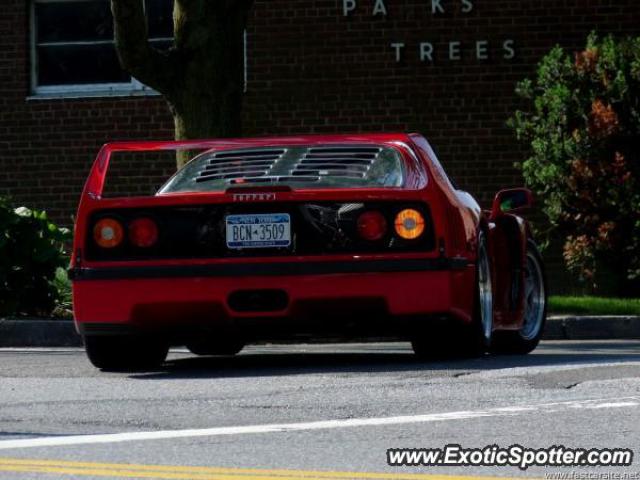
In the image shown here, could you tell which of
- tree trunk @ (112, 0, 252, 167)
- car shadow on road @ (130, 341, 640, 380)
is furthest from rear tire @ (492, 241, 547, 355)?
tree trunk @ (112, 0, 252, 167)

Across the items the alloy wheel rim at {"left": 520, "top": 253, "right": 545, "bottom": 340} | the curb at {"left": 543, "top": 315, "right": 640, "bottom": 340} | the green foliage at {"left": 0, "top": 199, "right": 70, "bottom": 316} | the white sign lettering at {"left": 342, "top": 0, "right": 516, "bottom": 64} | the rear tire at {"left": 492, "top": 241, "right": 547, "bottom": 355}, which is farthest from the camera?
the white sign lettering at {"left": 342, "top": 0, "right": 516, "bottom": 64}

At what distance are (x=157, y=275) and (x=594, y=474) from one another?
3.81m

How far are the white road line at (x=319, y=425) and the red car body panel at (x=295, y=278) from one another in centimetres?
160

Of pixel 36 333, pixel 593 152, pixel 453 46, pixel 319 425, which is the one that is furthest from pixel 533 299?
pixel 453 46

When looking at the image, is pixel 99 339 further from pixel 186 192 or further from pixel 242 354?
pixel 242 354

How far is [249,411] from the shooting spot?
682cm

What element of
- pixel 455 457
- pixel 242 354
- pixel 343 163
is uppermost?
pixel 343 163

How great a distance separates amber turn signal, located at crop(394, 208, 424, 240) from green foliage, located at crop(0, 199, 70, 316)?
515cm

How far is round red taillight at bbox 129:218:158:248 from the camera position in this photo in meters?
8.60

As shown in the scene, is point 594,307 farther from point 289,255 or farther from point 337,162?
point 289,255

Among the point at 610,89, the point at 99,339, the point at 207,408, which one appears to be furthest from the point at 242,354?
the point at 610,89

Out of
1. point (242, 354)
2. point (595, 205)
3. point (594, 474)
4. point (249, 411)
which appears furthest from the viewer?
point (595, 205)

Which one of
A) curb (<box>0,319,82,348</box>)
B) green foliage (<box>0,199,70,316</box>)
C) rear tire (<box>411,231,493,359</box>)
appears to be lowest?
curb (<box>0,319,82,348</box>)

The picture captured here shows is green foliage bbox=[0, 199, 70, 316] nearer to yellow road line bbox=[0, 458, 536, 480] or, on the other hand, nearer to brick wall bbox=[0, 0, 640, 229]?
brick wall bbox=[0, 0, 640, 229]
